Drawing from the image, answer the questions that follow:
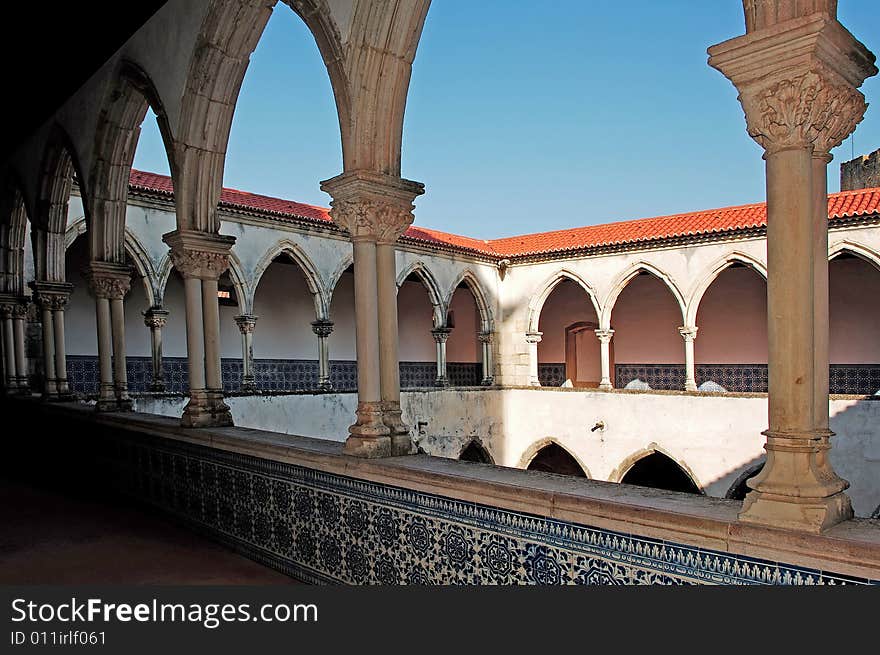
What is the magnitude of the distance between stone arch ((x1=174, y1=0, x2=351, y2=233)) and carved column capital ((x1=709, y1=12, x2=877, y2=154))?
3856mm

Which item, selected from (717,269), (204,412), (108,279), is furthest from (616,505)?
(717,269)

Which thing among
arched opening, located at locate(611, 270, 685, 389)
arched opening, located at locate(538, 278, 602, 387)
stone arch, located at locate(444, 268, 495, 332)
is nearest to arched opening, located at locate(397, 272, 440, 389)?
stone arch, located at locate(444, 268, 495, 332)

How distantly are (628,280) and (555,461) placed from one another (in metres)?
4.82

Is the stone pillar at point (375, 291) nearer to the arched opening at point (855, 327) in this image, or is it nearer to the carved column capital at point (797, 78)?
the carved column capital at point (797, 78)

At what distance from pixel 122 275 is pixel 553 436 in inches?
399

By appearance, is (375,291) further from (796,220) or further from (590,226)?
(590,226)

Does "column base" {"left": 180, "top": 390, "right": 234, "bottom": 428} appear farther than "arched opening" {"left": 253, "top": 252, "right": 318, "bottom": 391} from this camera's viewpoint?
No

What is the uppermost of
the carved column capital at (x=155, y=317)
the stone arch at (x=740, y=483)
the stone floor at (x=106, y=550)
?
the carved column capital at (x=155, y=317)

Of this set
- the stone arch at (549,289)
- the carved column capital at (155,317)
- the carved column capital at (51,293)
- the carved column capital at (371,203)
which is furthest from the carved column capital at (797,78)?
the stone arch at (549,289)

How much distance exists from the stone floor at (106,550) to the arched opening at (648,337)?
1300cm

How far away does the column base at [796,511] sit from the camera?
2.10 m

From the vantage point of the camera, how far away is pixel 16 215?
386 inches

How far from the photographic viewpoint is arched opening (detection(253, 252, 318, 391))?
14.8 meters

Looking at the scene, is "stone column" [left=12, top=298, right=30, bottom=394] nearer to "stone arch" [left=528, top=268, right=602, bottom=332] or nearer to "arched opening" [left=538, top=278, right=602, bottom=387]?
"stone arch" [left=528, top=268, right=602, bottom=332]
